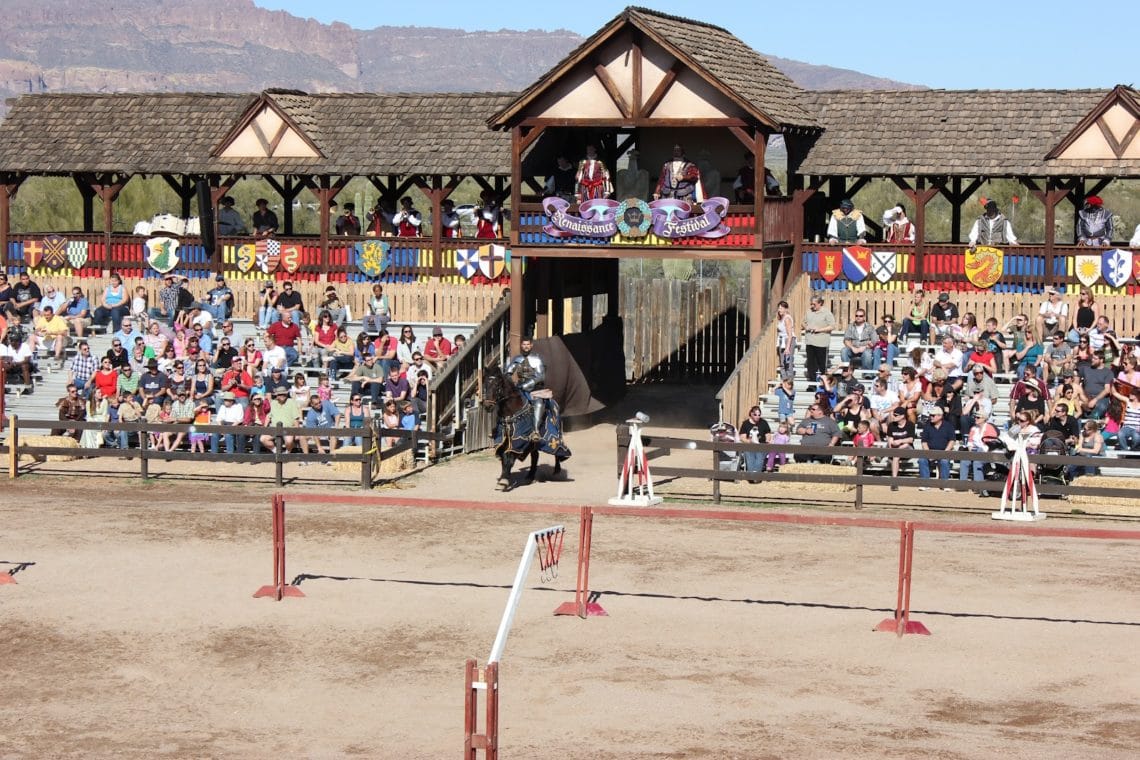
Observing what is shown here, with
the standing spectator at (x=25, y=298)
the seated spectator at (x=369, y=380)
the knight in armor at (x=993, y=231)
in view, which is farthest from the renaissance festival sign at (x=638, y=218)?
the standing spectator at (x=25, y=298)

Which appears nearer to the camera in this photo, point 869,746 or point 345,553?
point 869,746

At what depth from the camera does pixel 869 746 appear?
1268 cm

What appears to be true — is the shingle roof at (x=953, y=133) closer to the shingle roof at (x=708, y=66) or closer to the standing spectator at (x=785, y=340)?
the shingle roof at (x=708, y=66)

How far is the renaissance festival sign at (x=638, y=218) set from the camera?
2902 cm

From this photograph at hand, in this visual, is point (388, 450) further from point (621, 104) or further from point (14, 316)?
point (14, 316)

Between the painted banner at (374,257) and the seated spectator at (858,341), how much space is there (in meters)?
8.96

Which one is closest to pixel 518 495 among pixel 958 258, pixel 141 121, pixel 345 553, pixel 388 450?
pixel 388 450

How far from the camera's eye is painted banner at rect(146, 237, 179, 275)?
33844 millimetres

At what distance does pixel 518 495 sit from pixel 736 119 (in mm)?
8132

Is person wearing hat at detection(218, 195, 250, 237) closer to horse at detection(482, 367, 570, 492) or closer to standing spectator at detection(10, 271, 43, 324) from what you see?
standing spectator at detection(10, 271, 43, 324)

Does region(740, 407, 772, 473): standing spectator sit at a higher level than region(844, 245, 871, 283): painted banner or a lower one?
lower

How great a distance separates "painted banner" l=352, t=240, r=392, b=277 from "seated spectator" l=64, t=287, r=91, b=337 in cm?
502

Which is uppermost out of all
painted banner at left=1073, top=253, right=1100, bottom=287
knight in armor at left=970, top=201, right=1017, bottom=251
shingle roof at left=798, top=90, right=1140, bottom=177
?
shingle roof at left=798, top=90, right=1140, bottom=177

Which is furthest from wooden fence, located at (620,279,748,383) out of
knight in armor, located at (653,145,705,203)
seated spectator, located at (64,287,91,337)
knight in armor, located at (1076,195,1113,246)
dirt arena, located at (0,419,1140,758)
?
dirt arena, located at (0,419,1140,758)
